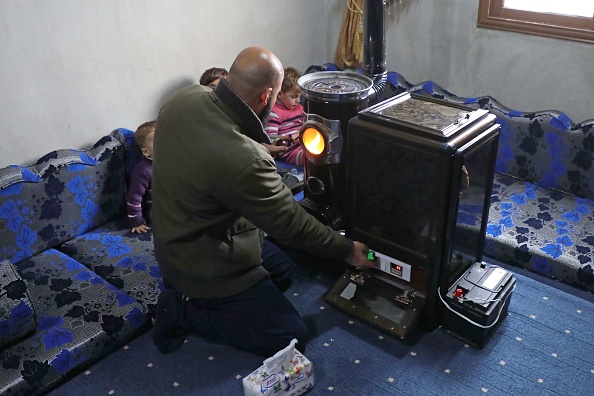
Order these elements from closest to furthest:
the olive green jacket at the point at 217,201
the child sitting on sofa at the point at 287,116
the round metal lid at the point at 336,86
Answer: the olive green jacket at the point at 217,201, the round metal lid at the point at 336,86, the child sitting on sofa at the point at 287,116

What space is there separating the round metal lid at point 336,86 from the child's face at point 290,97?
0.80m

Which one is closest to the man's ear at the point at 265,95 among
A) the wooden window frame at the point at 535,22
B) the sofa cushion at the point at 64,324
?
the sofa cushion at the point at 64,324

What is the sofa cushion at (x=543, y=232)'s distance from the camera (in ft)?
7.96

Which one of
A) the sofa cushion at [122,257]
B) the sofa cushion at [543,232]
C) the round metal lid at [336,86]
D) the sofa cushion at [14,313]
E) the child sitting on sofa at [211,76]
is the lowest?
the sofa cushion at [543,232]

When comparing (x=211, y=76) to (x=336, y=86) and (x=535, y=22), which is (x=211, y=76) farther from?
(x=535, y=22)

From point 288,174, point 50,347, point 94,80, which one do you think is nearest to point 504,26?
point 288,174

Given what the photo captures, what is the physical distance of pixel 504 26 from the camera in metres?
2.97

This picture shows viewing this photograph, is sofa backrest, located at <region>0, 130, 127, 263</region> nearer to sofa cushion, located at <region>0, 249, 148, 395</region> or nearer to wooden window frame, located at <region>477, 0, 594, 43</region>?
sofa cushion, located at <region>0, 249, 148, 395</region>

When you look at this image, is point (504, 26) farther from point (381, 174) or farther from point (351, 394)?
point (351, 394)

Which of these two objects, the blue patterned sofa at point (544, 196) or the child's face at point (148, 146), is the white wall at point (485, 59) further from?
the child's face at point (148, 146)

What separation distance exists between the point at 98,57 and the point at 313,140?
3.78 feet

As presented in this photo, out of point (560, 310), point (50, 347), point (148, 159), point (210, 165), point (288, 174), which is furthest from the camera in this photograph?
point (288, 174)

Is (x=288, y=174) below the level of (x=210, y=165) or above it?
below

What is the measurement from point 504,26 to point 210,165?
1896 millimetres
